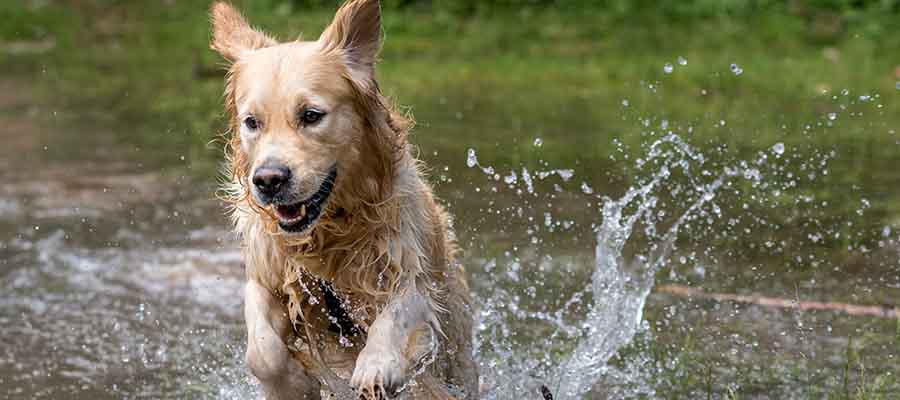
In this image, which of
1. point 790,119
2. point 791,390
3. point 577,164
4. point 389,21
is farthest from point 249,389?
point 389,21

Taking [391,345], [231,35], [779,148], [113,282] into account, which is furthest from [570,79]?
[391,345]

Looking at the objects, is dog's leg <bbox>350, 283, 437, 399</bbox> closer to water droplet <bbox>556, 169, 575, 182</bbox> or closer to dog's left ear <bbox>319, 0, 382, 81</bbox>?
dog's left ear <bbox>319, 0, 382, 81</bbox>

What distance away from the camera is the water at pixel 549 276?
6.11m

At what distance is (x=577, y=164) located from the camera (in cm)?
994

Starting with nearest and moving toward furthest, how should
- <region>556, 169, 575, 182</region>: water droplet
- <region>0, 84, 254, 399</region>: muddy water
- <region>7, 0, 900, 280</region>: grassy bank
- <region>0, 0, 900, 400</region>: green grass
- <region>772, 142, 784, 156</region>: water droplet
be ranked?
<region>0, 84, 254, 399</region>: muddy water, <region>556, 169, 575, 182</region>: water droplet, <region>772, 142, 784, 156</region>: water droplet, <region>0, 0, 900, 400</region>: green grass, <region>7, 0, 900, 280</region>: grassy bank

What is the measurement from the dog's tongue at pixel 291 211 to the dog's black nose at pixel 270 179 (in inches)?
6.0

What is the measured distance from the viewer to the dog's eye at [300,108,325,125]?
4577 mm

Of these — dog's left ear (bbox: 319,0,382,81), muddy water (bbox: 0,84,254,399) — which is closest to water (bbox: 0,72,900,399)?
muddy water (bbox: 0,84,254,399)

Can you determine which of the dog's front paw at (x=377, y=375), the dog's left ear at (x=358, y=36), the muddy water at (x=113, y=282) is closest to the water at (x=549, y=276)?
the muddy water at (x=113, y=282)

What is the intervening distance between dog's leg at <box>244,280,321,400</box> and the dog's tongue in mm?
474

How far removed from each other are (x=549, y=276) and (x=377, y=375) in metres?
3.10

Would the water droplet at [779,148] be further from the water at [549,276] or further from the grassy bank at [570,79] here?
the grassy bank at [570,79]

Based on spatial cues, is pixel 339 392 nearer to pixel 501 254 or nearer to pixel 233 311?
pixel 233 311

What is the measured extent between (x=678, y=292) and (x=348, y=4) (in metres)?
3.07
